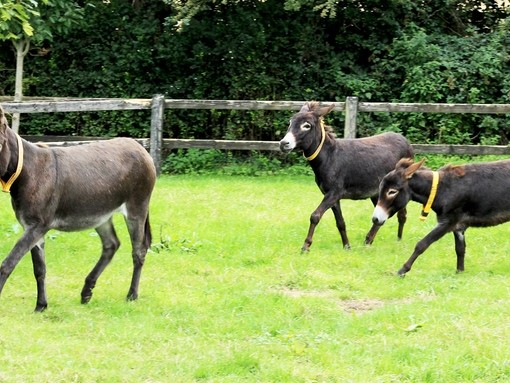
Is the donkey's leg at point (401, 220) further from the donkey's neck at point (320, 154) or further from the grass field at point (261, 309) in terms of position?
the donkey's neck at point (320, 154)

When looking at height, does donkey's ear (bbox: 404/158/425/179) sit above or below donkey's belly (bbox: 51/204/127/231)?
above

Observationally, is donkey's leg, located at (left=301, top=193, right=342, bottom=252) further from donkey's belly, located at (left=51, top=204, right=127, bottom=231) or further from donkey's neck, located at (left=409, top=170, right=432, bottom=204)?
donkey's belly, located at (left=51, top=204, right=127, bottom=231)

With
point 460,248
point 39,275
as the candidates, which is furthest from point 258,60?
point 39,275

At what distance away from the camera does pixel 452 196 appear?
964cm

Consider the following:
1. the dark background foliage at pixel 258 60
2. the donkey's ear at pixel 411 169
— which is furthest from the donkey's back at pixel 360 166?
the dark background foliage at pixel 258 60

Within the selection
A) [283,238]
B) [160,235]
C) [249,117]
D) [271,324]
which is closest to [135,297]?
[271,324]

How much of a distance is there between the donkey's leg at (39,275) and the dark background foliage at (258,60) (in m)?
9.77

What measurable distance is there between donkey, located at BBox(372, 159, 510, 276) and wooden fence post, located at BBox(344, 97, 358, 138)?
5.93 metres

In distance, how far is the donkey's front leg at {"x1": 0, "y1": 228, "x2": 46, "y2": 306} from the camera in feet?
25.4

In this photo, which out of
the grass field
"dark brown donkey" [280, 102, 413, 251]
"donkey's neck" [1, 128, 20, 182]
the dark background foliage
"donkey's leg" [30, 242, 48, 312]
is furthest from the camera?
the dark background foliage

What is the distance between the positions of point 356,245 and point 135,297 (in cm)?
358

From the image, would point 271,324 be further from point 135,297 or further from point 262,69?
point 262,69

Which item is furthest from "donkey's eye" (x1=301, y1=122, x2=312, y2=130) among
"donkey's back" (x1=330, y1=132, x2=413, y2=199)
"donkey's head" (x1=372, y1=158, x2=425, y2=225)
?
"donkey's head" (x1=372, y1=158, x2=425, y2=225)

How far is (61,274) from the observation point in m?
9.58
